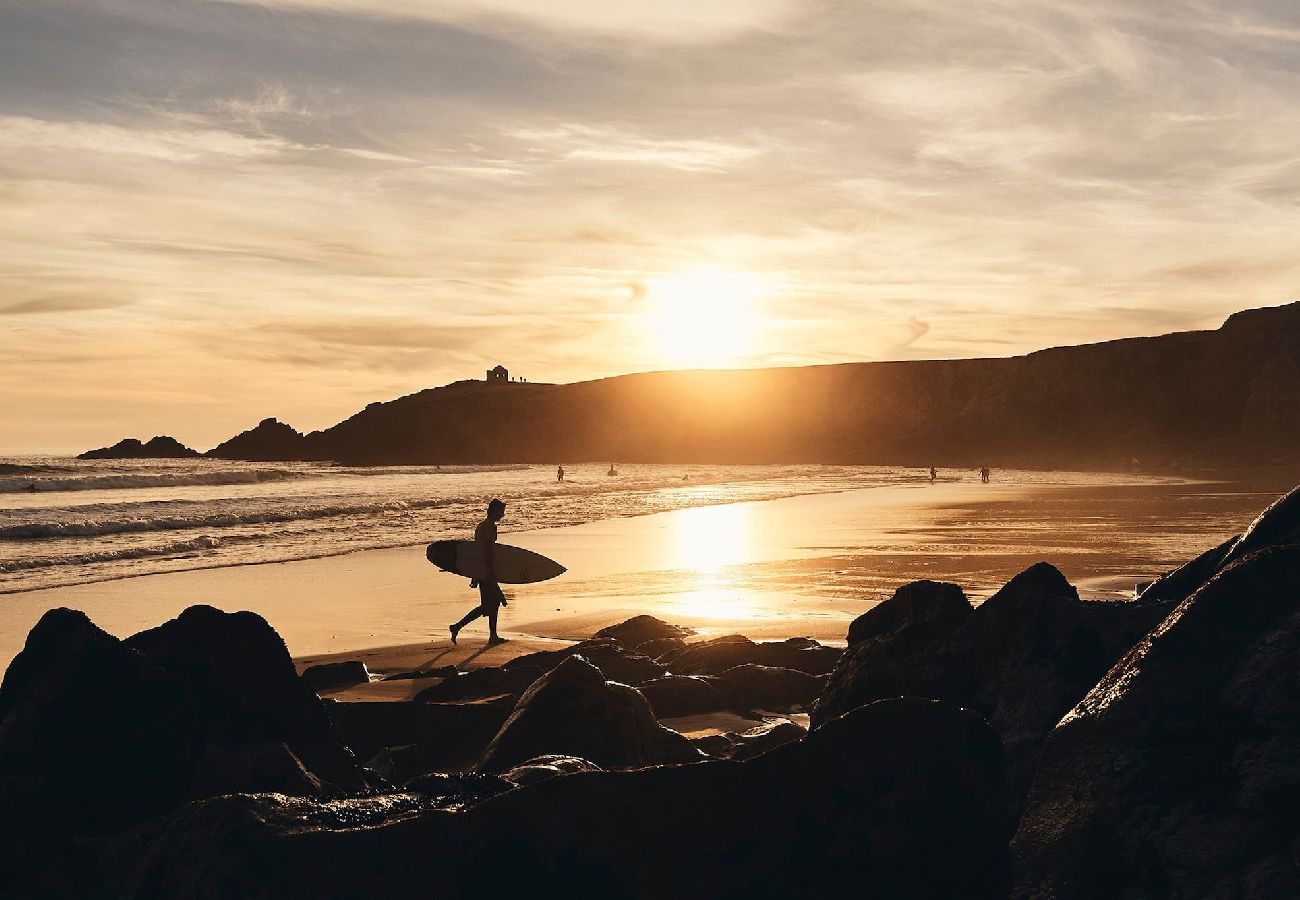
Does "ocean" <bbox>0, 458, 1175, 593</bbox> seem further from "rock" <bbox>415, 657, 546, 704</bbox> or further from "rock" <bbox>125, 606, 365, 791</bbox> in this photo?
"rock" <bbox>125, 606, 365, 791</bbox>

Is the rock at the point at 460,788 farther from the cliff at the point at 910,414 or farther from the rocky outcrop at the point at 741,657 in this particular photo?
the cliff at the point at 910,414

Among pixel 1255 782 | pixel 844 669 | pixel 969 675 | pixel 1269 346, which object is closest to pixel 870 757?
pixel 1255 782

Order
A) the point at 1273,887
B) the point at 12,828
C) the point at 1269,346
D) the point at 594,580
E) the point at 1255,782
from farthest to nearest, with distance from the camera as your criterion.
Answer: the point at 1269,346 < the point at 594,580 < the point at 12,828 < the point at 1255,782 < the point at 1273,887

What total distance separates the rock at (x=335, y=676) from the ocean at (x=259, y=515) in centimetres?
1046

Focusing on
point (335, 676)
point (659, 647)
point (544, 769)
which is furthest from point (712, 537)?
point (544, 769)

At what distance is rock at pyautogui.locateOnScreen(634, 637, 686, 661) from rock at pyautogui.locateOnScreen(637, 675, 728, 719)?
2.06 meters

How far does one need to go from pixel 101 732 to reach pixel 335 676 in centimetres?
496

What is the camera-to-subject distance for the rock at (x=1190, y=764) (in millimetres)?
3000

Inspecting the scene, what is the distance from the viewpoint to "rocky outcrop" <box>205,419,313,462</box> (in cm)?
15700

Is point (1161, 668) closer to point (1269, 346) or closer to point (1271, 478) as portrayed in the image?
point (1271, 478)

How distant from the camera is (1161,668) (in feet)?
11.5

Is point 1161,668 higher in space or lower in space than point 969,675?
higher

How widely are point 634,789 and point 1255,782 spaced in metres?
1.71

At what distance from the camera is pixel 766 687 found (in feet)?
29.5
